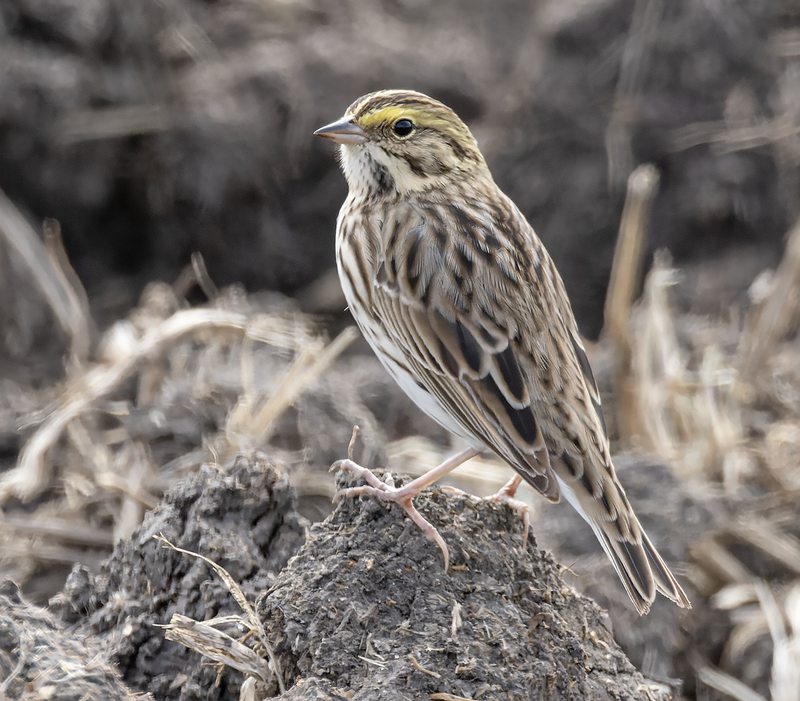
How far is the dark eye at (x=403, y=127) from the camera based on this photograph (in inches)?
176

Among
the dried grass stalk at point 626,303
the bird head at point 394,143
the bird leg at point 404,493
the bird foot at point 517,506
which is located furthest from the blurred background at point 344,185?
the bird leg at point 404,493

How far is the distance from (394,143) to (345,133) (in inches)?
7.8

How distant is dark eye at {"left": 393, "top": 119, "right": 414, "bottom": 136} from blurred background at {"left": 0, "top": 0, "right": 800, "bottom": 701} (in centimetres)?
208

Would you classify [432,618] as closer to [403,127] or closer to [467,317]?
[467,317]

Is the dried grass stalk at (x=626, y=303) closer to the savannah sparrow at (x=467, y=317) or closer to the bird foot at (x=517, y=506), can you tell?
the savannah sparrow at (x=467, y=317)

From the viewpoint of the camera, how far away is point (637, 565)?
373 cm

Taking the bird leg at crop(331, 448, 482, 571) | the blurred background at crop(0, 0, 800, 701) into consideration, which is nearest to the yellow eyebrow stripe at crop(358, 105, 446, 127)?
the bird leg at crop(331, 448, 482, 571)

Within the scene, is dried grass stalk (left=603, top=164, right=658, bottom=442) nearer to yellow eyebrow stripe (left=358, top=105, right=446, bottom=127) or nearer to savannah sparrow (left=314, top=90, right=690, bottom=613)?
savannah sparrow (left=314, top=90, right=690, bottom=613)

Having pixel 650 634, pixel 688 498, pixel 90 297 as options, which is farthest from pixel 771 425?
pixel 90 297

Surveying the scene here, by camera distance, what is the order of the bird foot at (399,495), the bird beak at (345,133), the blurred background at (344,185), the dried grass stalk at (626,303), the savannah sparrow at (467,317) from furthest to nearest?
the blurred background at (344,185), the dried grass stalk at (626,303), the bird beak at (345,133), the savannah sparrow at (467,317), the bird foot at (399,495)

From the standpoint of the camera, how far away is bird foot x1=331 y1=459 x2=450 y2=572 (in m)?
3.38

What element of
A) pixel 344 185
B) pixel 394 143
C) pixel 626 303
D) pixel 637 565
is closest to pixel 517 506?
pixel 637 565

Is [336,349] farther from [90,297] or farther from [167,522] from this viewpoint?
[90,297]

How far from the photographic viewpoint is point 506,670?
309 cm
